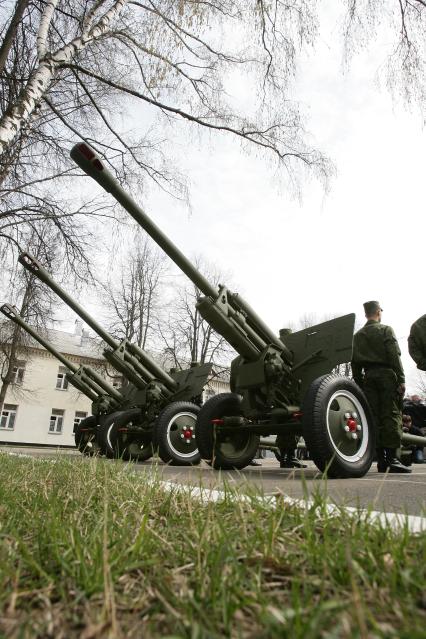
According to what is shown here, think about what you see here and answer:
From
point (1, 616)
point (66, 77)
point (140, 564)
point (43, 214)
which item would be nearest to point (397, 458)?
point (140, 564)

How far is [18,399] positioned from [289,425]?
28.2 meters

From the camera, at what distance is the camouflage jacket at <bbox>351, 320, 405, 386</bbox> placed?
190 inches

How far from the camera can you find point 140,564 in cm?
99

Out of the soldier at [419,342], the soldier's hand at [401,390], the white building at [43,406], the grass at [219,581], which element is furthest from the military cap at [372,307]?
the white building at [43,406]

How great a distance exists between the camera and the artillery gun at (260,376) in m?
4.05

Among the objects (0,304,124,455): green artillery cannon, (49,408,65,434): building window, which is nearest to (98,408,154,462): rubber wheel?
(0,304,124,455): green artillery cannon

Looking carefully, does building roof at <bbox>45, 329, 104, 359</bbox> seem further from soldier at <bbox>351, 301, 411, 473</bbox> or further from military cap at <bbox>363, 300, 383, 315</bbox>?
soldier at <bbox>351, 301, 411, 473</bbox>

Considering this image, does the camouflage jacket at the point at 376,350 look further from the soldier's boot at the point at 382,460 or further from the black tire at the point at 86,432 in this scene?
the black tire at the point at 86,432

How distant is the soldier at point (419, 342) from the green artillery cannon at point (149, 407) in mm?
3112

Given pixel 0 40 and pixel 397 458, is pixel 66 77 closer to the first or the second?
pixel 0 40

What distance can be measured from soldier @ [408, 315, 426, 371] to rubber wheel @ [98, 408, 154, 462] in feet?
14.9

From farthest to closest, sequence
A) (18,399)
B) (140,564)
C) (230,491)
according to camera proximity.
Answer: (18,399) < (230,491) < (140,564)

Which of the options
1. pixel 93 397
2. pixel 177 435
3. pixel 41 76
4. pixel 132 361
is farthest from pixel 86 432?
Result: pixel 41 76

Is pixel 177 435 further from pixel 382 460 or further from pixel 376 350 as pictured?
pixel 376 350
